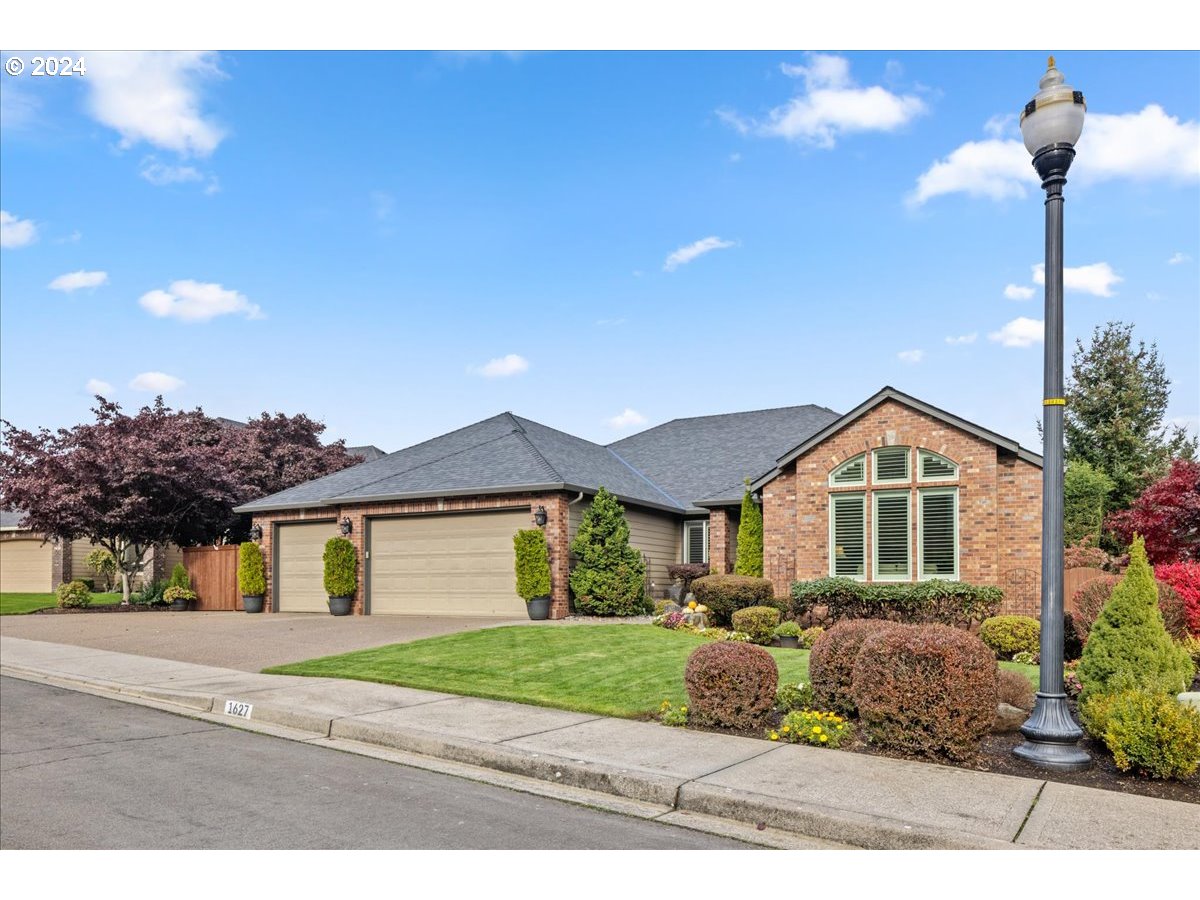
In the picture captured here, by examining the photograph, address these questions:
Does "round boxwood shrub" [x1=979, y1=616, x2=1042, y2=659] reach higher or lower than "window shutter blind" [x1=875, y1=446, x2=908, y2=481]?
lower

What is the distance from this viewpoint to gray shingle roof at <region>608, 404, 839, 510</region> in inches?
Result: 985

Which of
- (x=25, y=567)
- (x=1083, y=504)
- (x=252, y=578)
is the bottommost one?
(x=25, y=567)

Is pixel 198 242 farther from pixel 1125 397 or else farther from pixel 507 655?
pixel 1125 397

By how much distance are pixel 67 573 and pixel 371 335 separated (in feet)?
83.5

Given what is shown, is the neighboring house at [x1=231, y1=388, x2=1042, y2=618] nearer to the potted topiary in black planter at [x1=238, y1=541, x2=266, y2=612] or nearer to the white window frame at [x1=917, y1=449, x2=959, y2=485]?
the white window frame at [x1=917, y1=449, x2=959, y2=485]

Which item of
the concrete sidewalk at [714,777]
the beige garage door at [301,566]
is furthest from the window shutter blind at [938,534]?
the beige garage door at [301,566]

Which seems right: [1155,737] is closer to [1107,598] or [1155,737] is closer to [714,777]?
[714,777]

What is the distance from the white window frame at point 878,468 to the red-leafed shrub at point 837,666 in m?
8.97

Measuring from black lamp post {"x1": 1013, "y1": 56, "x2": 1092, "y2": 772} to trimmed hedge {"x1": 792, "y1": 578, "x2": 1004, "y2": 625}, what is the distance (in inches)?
365

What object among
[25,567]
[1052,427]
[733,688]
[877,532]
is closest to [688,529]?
[877,532]

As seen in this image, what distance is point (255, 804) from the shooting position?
6.30 m

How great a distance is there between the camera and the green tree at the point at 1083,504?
93.5ft

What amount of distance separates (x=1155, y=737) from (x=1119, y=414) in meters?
30.5

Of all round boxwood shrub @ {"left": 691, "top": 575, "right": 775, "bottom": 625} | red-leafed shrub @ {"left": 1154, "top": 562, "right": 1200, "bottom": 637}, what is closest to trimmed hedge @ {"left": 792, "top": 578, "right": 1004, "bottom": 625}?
round boxwood shrub @ {"left": 691, "top": 575, "right": 775, "bottom": 625}
